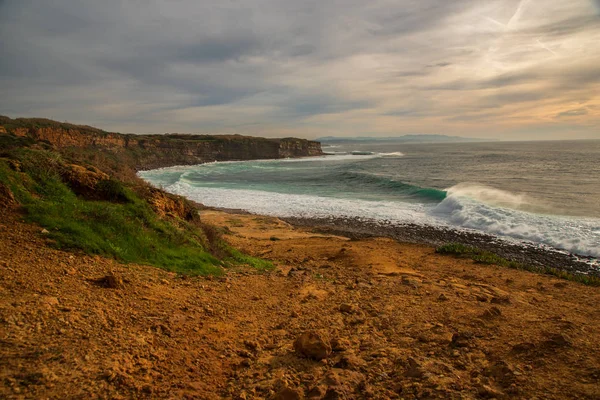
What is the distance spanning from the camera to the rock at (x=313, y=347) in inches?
180

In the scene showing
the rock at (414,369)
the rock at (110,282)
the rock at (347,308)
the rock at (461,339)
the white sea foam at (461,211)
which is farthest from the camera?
the white sea foam at (461,211)

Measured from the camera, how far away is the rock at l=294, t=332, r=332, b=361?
4.57 m

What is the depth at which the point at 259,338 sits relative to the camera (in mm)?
5047

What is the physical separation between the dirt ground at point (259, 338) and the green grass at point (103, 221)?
421mm

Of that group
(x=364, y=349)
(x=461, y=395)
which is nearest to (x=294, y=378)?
(x=364, y=349)

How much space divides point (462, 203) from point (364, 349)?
71.9 feet

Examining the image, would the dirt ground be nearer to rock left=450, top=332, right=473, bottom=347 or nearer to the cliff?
rock left=450, top=332, right=473, bottom=347

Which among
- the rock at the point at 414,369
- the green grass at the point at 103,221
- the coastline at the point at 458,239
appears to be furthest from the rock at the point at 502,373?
the coastline at the point at 458,239

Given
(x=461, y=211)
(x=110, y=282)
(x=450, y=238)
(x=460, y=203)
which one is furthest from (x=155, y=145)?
(x=110, y=282)

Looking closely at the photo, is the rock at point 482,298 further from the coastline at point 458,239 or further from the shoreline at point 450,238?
the coastline at point 458,239

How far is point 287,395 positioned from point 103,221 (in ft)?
18.7

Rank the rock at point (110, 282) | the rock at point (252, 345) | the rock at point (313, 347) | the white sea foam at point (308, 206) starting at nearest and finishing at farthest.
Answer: the rock at point (313, 347), the rock at point (252, 345), the rock at point (110, 282), the white sea foam at point (308, 206)

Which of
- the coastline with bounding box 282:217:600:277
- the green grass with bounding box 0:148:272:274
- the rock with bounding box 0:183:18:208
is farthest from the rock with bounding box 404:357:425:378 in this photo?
the coastline with bounding box 282:217:600:277

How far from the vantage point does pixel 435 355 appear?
470 cm
